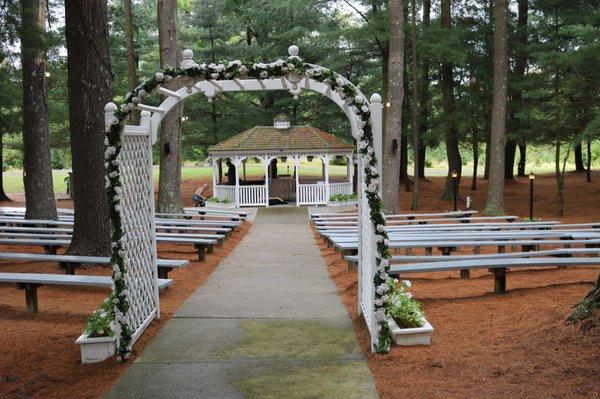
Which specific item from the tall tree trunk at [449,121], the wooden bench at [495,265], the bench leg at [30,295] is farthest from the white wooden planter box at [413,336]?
the tall tree trunk at [449,121]

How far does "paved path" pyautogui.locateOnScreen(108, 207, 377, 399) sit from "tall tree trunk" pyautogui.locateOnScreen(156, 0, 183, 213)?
785cm

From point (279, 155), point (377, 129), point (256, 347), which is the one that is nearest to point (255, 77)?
point (377, 129)

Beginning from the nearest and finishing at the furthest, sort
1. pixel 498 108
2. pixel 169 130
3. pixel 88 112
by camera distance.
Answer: pixel 88 112, pixel 169 130, pixel 498 108

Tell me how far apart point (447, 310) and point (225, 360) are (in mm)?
3037

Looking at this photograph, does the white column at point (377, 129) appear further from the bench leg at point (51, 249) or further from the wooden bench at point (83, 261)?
the bench leg at point (51, 249)

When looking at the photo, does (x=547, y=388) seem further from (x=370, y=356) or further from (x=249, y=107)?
(x=249, y=107)

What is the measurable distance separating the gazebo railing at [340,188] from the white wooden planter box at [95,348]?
20.0m

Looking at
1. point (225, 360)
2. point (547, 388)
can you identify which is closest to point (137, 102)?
point (225, 360)

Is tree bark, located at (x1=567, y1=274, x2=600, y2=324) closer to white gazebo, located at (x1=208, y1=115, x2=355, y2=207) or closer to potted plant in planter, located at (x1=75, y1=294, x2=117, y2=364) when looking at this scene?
potted plant in planter, located at (x1=75, y1=294, x2=117, y2=364)

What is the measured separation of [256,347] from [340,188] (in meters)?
20.1

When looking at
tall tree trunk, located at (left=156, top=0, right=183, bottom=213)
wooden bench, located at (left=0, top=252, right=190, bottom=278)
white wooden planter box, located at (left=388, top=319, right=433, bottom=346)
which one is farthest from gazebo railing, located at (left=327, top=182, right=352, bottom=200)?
white wooden planter box, located at (left=388, top=319, right=433, bottom=346)

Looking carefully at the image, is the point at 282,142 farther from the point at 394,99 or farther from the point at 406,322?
the point at 406,322

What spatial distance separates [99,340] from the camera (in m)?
5.12

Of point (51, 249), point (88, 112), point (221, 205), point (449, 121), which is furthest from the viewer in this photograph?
point (221, 205)
